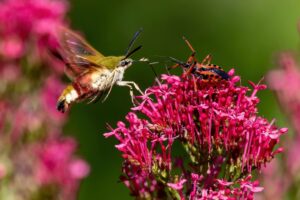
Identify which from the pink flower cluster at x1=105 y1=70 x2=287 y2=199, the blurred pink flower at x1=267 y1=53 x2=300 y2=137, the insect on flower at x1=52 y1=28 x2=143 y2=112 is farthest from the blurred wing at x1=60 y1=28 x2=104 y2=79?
the blurred pink flower at x1=267 y1=53 x2=300 y2=137

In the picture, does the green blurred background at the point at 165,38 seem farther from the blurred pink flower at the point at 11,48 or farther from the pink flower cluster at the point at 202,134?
the pink flower cluster at the point at 202,134

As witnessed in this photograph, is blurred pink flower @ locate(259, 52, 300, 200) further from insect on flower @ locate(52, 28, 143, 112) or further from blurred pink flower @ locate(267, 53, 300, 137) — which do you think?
insect on flower @ locate(52, 28, 143, 112)

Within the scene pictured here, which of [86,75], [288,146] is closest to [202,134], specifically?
[86,75]

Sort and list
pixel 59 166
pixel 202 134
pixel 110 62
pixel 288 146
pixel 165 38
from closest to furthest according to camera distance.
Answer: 1. pixel 202 134
2. pixel 110 62
3. pixel 288 146
4. pixel 59 166
5. pixel 165 38

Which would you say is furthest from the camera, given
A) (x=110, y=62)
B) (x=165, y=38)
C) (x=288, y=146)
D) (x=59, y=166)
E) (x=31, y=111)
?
(x=165, y=38)

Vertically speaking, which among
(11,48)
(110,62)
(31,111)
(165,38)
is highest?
(165,38)

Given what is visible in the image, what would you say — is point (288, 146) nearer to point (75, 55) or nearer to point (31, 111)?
point (75, 55)
